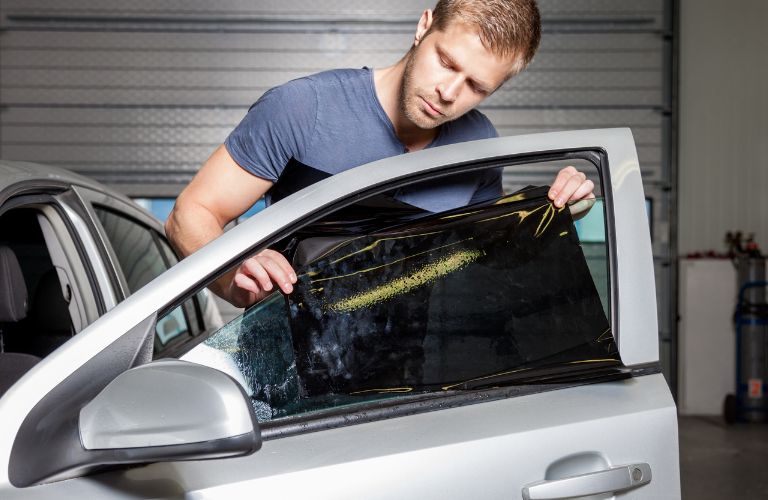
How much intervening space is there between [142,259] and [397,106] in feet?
4.83

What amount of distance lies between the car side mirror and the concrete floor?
4390mm

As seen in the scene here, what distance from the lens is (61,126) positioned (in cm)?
698

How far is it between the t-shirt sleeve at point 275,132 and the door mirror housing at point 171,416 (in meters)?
0.75

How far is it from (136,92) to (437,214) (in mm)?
6176

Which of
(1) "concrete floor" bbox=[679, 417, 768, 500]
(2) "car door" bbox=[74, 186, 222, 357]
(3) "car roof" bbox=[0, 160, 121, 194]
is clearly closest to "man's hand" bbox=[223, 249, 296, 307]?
(3) "car roof" bbox=[0, 160, 121, 194]

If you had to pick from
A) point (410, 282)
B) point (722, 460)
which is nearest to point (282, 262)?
point (410, 282)

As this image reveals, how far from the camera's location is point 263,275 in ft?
3.86

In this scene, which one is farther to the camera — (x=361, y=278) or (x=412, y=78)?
(x=412, y=78)

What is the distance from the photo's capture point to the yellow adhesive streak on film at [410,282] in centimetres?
123

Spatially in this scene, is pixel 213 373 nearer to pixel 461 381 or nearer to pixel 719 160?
pixel 461 381

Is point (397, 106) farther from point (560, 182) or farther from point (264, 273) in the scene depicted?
point (264, 273)

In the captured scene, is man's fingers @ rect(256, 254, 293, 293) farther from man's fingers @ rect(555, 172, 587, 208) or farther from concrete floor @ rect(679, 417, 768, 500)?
concrete floor @ rect(679, 417, 768, 500)

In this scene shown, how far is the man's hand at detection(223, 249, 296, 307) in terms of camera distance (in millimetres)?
1177

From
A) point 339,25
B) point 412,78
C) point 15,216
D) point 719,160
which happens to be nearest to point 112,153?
point 339,25
